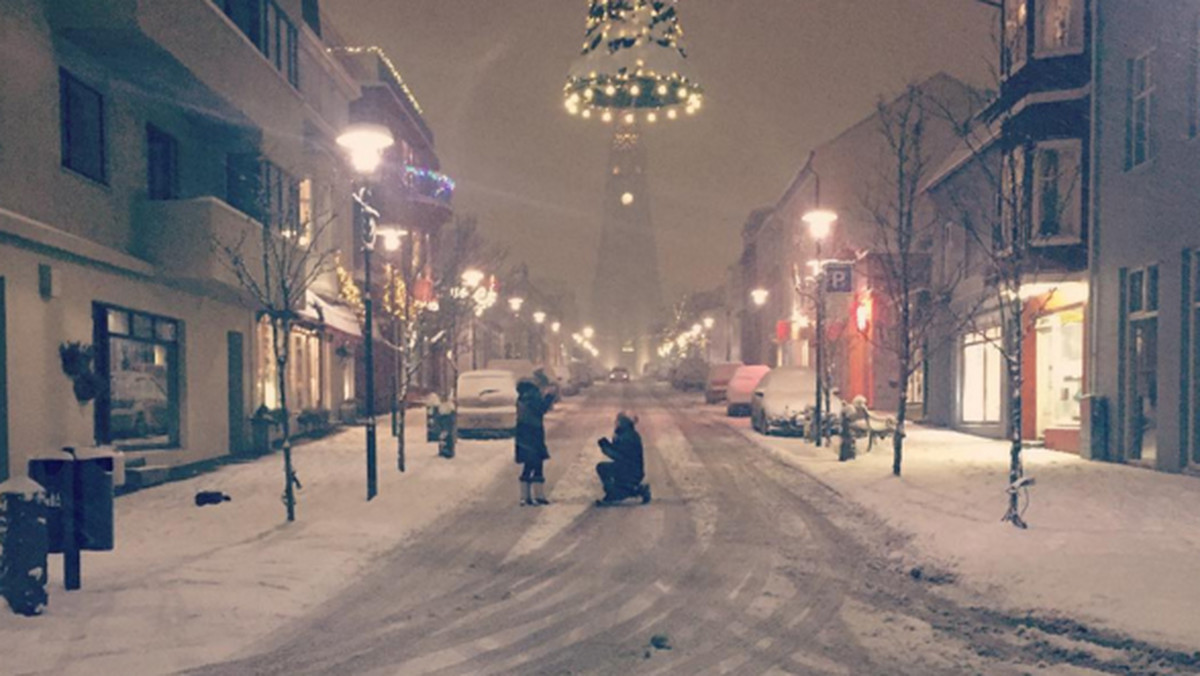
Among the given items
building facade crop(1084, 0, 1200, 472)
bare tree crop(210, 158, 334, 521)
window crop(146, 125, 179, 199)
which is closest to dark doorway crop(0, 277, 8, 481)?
bare tree crop(210, 158, 334, 521)

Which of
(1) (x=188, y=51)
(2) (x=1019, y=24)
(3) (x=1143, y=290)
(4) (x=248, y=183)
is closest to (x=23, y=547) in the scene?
(1) (x=188, y=51)

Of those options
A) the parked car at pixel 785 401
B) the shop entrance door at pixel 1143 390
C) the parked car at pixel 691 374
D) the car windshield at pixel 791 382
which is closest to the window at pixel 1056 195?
the shop entrance door at pixel 1143 390

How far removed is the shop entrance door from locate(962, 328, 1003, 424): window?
24.4 feet

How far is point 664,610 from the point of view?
710 cm

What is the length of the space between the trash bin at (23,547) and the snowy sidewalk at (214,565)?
15cm

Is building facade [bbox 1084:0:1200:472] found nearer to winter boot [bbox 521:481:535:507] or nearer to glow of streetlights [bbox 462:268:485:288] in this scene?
winter boot [bbox 521:481:535:507]

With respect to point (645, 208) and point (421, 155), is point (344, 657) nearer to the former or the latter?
point (421, 155)

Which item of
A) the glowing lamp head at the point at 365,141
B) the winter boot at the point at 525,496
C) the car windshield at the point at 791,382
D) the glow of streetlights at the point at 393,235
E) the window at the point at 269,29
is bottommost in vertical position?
the winter boot at the point at 525,496

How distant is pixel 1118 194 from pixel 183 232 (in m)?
17.1

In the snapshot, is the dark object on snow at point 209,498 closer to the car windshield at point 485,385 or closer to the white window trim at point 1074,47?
the car windshield at point 485,385

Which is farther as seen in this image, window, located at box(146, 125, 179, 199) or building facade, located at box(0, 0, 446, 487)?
window, located at box(146, 125, 179, 199)

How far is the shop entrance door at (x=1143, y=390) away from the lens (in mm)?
16062

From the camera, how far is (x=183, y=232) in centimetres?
1542

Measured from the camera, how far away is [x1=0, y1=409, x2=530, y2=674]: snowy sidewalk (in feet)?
20.2
